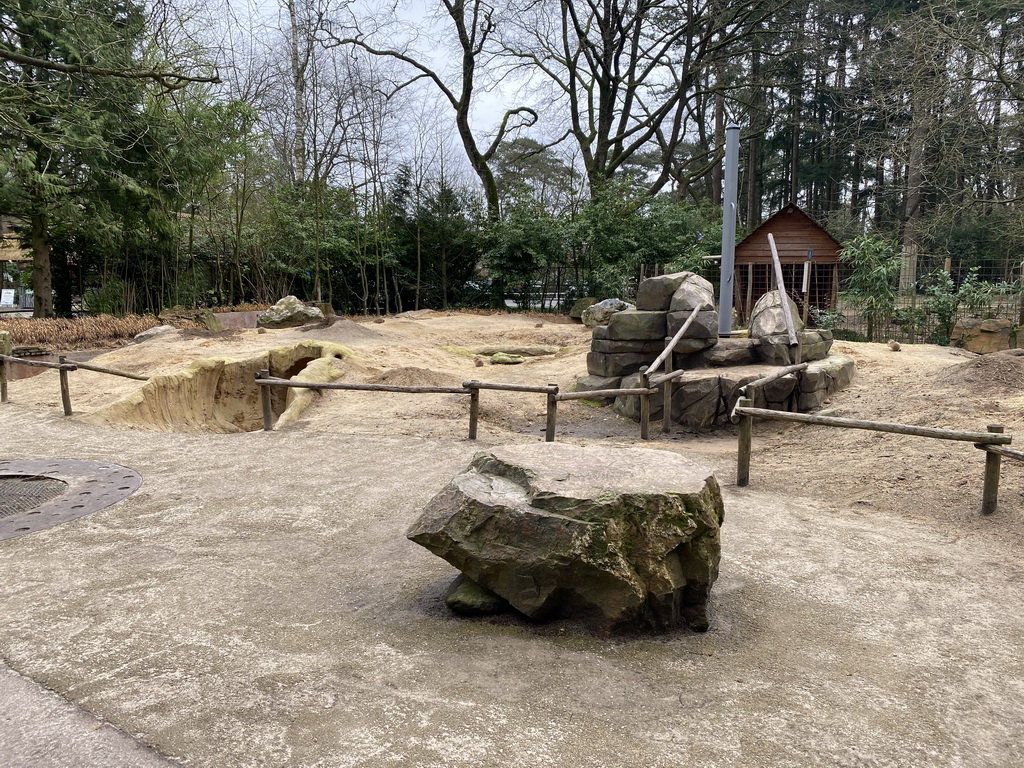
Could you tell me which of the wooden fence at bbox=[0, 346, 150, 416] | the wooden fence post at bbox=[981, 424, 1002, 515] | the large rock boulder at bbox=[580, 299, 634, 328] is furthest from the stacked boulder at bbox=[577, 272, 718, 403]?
the large rock boulder at bbox=[580, 299, 634, 328]

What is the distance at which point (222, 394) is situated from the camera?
30.6 ft

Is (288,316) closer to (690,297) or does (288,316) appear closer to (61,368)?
(61,368)

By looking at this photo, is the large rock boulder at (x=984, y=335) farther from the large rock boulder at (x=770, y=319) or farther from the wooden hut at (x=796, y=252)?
the large rock boulder at (x=770, y=319)

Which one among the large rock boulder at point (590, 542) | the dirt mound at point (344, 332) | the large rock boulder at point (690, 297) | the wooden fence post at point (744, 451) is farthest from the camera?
the dirt mound at point (344, 332)

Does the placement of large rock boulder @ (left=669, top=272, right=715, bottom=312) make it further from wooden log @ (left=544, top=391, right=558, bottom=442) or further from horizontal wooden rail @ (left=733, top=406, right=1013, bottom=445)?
horizontal wooden rail @ (left=733, top=406, right=1013, bottom=445)

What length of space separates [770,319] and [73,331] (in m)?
10.7

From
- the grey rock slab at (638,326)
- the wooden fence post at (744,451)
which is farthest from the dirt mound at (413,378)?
the wooden fence post at (744,451)

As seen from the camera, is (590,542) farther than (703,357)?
No

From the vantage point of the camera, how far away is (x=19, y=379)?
31.5 ft

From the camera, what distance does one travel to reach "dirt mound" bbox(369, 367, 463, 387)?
29.4 feet

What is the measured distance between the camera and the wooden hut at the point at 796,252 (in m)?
13.5

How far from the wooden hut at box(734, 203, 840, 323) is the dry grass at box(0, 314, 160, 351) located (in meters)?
11.1

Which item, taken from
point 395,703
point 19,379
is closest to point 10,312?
point 19,379

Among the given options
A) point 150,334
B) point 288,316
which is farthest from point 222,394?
point 288,316
